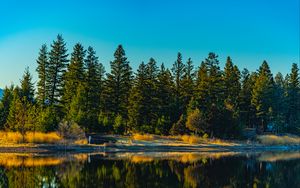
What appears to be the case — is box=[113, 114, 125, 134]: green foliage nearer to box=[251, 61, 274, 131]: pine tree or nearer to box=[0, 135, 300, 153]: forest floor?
box=[0, 135, 300, 153]: forest floor

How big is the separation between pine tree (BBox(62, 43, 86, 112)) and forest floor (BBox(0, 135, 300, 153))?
12.9 meters

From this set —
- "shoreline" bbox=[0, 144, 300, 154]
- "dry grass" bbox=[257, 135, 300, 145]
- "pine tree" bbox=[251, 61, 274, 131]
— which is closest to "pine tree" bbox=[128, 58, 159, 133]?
"shoreline" bbox=[0, 144, 300, 154]

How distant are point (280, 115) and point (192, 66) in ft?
60.0

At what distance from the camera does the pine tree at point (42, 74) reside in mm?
64438

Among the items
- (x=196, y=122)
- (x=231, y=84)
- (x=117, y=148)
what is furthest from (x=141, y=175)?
(x=231, y=84)

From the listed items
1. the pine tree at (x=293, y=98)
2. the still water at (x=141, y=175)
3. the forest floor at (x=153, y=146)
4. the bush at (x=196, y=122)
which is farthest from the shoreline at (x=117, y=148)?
the pine tree at (x=293, y=98)

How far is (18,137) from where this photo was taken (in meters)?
44.4

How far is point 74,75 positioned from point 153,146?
22614 mm

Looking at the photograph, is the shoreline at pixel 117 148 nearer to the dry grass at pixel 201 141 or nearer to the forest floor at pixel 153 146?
the forest floor at pixel 153 146

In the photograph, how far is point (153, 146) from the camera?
4934 centimetres

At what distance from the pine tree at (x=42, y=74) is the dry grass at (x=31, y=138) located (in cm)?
1892

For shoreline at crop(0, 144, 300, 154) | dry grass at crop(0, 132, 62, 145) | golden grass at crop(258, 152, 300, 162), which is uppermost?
dry grass at crop(0, 132, 62, 145)

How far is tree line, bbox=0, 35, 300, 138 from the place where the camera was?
57.3 m

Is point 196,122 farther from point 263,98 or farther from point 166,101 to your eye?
point 263,98
